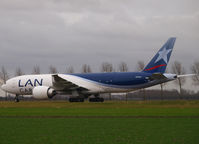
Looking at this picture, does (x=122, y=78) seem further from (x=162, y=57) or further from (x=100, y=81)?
(x=162, y=57)

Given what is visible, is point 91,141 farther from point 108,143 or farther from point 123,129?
point 123,129

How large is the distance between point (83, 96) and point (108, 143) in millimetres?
34803

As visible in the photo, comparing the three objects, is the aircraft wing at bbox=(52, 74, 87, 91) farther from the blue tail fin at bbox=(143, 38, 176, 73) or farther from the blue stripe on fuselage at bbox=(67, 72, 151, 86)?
the blue tail fin at bbox=(143, 38, 176, 73)

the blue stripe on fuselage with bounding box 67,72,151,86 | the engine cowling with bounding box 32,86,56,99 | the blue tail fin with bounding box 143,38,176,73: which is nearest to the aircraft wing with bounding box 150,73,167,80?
the blue stripe on fuselage with bounding box 67,72,151,86

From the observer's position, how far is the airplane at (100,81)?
4106 cm

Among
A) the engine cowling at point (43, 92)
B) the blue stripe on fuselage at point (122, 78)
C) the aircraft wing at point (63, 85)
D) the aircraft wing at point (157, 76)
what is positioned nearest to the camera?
the aircraft wing at point (157, 76)

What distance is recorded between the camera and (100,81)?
43.7 m

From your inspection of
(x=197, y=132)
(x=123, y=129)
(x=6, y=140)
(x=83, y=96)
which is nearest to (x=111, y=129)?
(x=123, y=129)

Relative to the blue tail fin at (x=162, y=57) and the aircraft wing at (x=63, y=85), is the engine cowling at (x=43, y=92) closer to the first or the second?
the aircraft wing at (x=63, y=85)

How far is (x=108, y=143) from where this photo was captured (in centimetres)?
1085

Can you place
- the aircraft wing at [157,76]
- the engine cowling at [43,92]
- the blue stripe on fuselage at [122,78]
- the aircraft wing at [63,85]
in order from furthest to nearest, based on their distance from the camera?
the aircraft wing at [63,85] < the engine cowling at [43,92] < the blue stripe on fuselage at [122,78] < the aircraft wing at [157,76]

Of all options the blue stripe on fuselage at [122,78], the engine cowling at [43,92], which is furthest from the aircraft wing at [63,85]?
the blue stripe on fuselage at [122,78]

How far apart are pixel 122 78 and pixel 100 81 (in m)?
3.14

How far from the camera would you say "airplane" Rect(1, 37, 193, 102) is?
41.1 meters
